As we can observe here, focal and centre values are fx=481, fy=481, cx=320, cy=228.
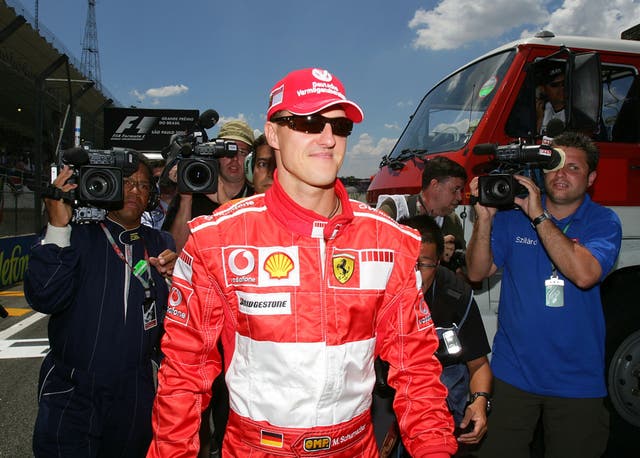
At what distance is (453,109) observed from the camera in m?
4.16

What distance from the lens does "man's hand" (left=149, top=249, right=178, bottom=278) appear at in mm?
2512

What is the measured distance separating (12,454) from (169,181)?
2.35m

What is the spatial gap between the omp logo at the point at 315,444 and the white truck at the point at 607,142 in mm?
2162

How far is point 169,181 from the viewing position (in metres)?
3.00

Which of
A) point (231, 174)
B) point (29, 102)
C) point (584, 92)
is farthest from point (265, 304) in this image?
point (29, 102)

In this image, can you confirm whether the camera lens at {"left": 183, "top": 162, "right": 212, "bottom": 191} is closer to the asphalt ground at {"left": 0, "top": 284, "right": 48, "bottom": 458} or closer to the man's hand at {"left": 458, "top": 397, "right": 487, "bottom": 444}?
the man's hand at {"left": 458, "top": 397, "right": 487, "bottom": 444}

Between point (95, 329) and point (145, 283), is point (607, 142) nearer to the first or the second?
point (145, 283)

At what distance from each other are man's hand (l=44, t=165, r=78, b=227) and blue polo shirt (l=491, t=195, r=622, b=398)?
246 cm

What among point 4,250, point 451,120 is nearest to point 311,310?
point 451,120

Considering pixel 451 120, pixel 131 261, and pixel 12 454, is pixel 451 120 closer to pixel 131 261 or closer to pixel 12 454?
pixel 131 261

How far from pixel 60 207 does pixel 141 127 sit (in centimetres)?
2440

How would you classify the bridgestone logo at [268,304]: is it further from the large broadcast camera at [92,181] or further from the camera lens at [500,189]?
the camera lens at [500,189]

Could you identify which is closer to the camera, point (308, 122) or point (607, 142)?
point (308, 122)

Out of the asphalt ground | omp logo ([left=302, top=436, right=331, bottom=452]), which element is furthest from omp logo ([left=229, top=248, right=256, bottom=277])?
the asphalt ground
